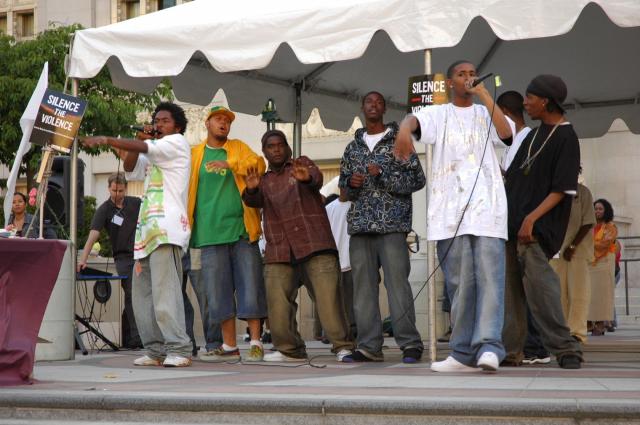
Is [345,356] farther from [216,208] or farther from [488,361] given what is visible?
[488,361]

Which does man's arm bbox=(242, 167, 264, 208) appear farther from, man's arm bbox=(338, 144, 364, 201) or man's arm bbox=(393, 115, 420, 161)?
man's arm bbox=(393, 115, 420, 161)

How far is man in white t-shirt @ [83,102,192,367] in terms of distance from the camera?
383 inches

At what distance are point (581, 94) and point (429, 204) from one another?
6322mm

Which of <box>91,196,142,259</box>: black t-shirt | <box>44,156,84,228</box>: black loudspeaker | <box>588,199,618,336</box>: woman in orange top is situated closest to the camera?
<box>44,156,84,228</box>: black loudspeaker

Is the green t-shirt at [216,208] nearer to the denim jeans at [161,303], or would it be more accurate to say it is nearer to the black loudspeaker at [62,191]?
the denim jeans at [161,303]

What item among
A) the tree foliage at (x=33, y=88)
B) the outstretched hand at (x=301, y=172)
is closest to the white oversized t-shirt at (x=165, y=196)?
the outstretched hand at (x=301, y=172)

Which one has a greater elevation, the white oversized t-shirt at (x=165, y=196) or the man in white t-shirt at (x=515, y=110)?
the man in white t-shirt at (x=515, y=110)

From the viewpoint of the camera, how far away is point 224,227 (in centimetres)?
1042

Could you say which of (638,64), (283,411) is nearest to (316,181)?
(283,411)

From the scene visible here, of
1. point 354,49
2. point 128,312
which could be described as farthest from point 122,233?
point 354,49

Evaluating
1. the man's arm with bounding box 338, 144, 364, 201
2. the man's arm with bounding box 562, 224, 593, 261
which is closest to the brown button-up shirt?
the man's arm with bounding box 338, 144, 364, 201

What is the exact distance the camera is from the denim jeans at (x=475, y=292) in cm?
856

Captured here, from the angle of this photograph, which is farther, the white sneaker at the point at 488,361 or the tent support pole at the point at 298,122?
the tent support pole at the point at 298,122

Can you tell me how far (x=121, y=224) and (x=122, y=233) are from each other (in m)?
0.11
